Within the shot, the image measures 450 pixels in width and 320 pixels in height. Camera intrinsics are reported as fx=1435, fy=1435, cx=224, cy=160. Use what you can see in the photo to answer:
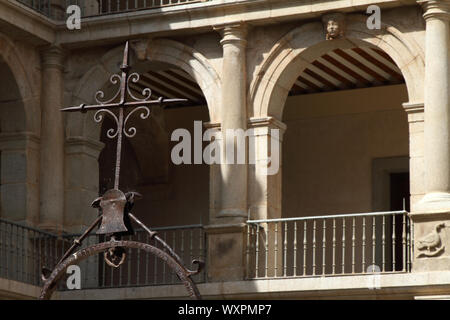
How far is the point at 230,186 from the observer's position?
16.4m

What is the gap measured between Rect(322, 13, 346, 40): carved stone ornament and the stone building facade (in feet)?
0.09

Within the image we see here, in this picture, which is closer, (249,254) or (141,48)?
(249,254)

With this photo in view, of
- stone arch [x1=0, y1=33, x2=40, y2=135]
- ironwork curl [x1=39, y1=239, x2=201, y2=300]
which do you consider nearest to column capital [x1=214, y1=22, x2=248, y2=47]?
stone arch [x1=0, y1=33, x2=40, y2=135]

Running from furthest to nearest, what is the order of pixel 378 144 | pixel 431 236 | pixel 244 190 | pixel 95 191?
pixel 378 144 → pixel 95 191 → pixel 244 190 → pixel 431 236

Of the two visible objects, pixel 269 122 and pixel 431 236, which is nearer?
pixel 431 236

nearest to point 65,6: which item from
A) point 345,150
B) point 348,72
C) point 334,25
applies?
point 334,25

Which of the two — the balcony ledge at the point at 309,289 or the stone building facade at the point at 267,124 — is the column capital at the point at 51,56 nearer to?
the stone building facade at the point at 267,124

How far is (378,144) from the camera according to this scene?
63.6 ft

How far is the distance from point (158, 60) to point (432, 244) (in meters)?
4.23

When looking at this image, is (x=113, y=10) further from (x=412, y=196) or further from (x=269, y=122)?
(x=412, y=196)

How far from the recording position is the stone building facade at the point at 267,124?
1560 cm

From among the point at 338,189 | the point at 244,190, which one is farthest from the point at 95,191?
A: the point at 338,189

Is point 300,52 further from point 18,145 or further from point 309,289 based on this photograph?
point 18,145

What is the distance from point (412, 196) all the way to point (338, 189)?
3.88m
